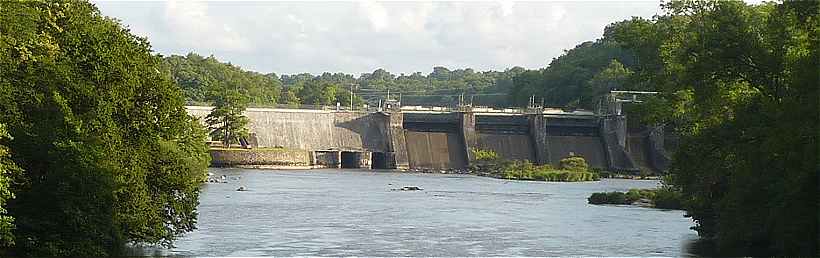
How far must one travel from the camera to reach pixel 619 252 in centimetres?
3881

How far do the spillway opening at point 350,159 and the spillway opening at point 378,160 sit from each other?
1731 mm

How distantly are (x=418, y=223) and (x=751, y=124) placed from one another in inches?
769

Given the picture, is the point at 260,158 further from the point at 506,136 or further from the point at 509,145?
the point at 506,136

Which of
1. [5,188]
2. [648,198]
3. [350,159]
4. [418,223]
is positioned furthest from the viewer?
[350,159]

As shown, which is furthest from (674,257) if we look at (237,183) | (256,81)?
(256,81)

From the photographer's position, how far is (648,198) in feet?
222

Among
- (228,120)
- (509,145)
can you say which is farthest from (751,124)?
(509,145)

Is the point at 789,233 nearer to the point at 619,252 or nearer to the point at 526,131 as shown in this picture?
the point at 619,252

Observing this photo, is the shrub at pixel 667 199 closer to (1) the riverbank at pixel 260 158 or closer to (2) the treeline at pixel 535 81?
(1) the riverbank at pixel 260 158

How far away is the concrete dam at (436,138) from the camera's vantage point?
4680 inches

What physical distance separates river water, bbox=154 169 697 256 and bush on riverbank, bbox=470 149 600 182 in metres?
22.7

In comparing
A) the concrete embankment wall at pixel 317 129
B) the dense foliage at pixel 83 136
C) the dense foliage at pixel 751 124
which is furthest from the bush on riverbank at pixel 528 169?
the dense foliage at pixel 83 136

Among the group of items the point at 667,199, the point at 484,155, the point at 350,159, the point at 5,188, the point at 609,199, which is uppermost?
the point at 484,155

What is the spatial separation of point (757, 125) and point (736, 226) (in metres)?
3.05
